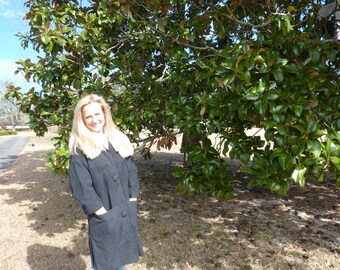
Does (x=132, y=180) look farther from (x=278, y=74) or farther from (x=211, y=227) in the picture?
(x=211, y=227)

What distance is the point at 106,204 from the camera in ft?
9.32

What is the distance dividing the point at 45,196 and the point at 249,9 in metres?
6.04

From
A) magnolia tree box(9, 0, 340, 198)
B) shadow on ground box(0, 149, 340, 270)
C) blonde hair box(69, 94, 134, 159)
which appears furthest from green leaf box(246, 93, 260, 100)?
shadow on ground box(0, 149, 340, 270)

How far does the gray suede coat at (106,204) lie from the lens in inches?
107

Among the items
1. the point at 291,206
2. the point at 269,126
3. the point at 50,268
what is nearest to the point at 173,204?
the point at 291,206

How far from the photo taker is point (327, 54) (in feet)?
9.71

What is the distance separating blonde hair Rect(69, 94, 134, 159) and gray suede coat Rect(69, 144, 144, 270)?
6 cm

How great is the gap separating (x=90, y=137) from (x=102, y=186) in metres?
0.47

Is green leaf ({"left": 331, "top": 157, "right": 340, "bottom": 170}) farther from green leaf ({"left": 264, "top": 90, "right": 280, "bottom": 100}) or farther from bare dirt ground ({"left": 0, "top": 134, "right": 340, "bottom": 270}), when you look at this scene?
bare dirt ground ({"left": 0, "top": 134, "right": 340, "bottom": 270})

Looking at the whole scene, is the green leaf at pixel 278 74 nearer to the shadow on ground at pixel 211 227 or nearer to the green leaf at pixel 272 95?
the green leaf at pixel 272 95

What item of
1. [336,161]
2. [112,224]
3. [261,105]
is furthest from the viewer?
[112,224]

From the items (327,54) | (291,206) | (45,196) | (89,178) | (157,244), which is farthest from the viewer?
(45,196)

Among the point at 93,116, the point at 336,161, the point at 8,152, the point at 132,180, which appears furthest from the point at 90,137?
the point at 8,152

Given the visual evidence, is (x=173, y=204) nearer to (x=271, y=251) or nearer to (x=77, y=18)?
(x=271, y=251)
